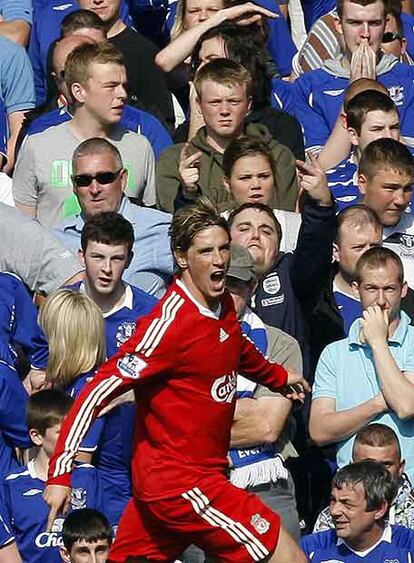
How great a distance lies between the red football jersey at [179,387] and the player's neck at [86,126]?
9.50ft

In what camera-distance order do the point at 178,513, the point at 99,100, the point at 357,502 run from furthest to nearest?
the point at 99,100, the point at 357,502, the point at 178,513

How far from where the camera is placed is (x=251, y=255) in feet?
32.3

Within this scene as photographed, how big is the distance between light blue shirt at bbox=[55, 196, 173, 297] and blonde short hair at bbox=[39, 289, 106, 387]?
0.98 m

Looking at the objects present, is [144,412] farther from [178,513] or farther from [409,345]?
[409,345]

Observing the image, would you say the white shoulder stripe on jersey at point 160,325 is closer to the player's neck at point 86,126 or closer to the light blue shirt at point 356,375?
the light blue shirt at point 356,375

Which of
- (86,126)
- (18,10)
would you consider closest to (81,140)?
(86,126)

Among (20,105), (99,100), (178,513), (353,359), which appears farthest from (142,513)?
(20,105)

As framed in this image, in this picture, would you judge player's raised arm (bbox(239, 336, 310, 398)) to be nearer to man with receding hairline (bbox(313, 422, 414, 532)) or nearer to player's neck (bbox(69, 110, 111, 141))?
man with receding hairline (bbox(313, 422, 414, 532))

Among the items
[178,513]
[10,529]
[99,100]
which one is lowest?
[10,529]

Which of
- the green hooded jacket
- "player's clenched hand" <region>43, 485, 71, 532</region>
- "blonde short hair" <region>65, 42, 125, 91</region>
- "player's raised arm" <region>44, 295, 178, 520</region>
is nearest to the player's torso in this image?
"player's raised arm" <region>44, 295, 178, 520</region>

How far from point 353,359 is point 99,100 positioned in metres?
2.39

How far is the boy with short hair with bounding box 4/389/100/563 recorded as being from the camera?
9.17 meters

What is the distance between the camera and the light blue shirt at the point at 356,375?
9.58m

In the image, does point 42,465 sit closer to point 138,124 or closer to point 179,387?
point 179,387
